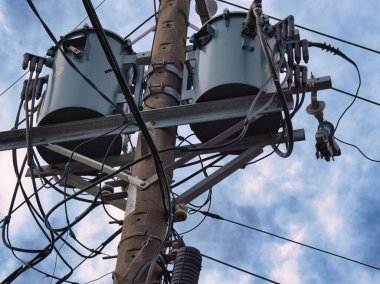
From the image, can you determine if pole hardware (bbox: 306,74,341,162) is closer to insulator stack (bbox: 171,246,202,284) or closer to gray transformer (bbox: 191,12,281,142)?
gray transformer (bbox: 191,12,281,142)

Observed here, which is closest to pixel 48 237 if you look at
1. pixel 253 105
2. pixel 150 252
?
pixel 150 252

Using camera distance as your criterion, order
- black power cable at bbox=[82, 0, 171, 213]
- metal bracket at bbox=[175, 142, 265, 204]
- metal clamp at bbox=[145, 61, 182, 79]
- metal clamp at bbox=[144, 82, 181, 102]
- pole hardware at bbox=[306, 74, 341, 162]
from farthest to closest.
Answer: metal clamp at bbox=[145, 61, 182, 79], metal clamp at bbox=[144, 82, 181, 102], pole hardware at bbox=[306, 74, 341, 162], metal bracket at bbox=[175, 142, 265, 204], black power cable at bbox=[82, 0, 171, 213]

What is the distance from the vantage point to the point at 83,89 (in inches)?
230

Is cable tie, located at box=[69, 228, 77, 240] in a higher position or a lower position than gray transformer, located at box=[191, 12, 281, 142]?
lower

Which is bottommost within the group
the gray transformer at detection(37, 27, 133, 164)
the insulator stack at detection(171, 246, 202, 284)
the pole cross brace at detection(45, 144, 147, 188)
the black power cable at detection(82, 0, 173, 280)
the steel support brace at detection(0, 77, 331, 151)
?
the insulator stack at detection(171, 246, 202, 284)

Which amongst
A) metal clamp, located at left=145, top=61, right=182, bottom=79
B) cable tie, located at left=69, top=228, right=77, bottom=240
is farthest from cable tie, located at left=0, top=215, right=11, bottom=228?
metal clamp, located at left=145, top=61, right=182, bottom=79

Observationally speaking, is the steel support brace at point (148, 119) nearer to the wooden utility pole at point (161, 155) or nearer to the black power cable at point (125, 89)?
the wooden utility pole at point (161, 155)

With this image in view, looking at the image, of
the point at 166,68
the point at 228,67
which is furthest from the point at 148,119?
the point at 228,67

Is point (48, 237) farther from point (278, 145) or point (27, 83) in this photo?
point (278, 145)

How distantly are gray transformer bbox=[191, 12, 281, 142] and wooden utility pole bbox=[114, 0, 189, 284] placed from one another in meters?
0.21

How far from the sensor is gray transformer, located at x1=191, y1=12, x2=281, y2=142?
5547 millimetres

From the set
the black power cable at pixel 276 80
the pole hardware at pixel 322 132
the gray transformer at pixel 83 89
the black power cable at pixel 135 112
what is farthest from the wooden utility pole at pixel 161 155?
the pole hardware at pixel 322 132

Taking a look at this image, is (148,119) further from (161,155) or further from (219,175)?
(219,175)

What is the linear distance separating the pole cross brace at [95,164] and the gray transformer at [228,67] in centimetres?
97
